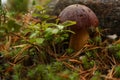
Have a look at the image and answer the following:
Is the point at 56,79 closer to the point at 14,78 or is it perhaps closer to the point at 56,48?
the point at 14,78

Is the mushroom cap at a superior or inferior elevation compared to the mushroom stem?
superior

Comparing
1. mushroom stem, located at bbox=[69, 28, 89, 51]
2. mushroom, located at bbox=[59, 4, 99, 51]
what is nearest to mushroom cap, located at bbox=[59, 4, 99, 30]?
mushroom, located at bbox=[59, 4, 99, 51]

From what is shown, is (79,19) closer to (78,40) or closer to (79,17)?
(79,17)

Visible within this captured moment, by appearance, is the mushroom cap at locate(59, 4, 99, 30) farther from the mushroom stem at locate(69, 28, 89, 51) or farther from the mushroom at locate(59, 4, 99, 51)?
the mushroom stem at locate(69, 28, 89, 51)

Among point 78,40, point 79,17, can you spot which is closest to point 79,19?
point 79,17

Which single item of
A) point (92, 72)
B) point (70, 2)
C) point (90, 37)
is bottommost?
point (92, 72)

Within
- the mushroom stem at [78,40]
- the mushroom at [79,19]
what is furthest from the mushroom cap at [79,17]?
the mushroom stem at [78,40]

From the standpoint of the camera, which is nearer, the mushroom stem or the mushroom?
the mushroom

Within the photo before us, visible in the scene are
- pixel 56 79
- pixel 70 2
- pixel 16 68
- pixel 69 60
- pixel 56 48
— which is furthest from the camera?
pixel 70 2

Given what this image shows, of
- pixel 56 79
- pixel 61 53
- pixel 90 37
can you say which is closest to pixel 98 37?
pixel 90 37
